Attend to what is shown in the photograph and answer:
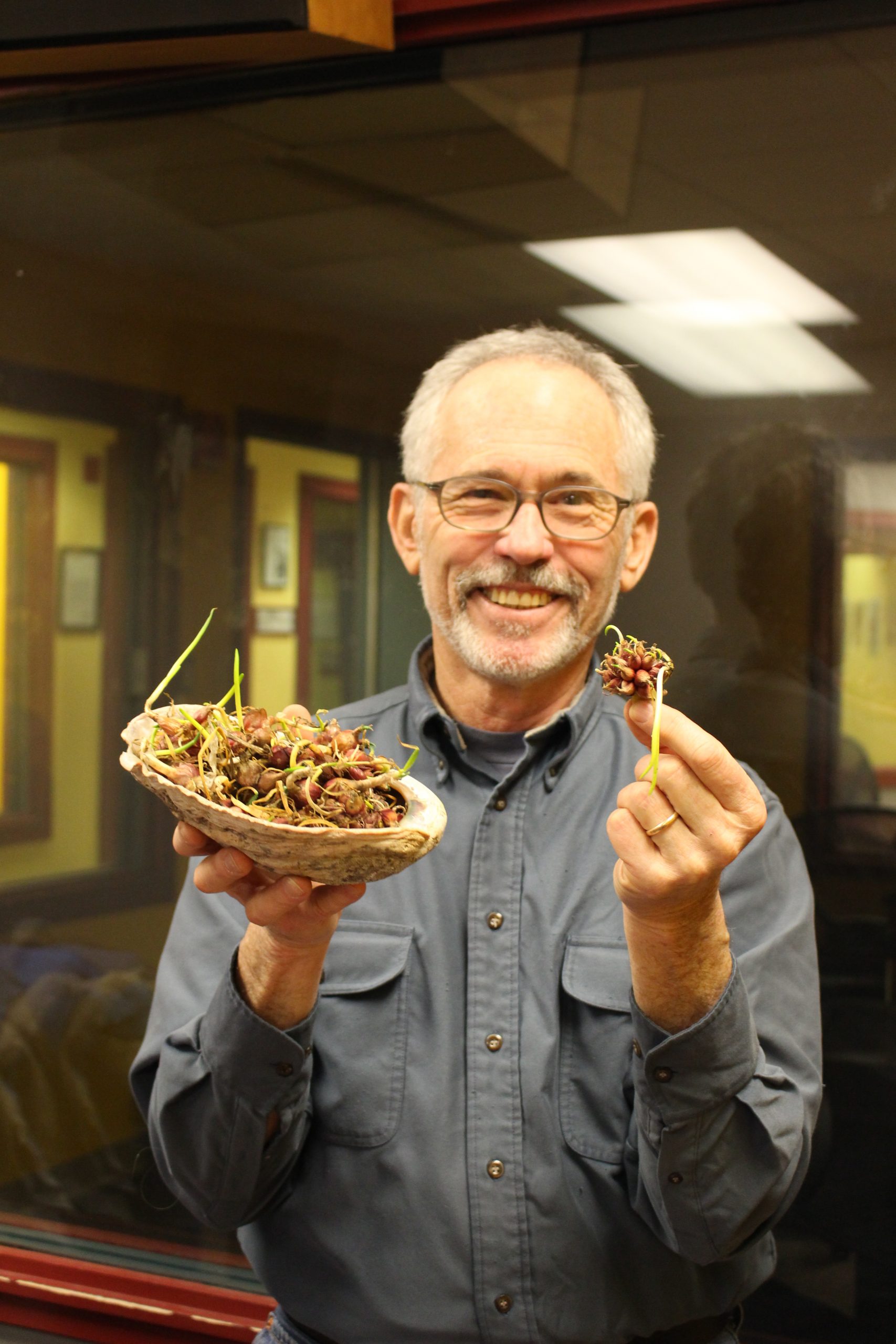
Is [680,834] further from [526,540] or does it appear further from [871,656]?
[871,656]

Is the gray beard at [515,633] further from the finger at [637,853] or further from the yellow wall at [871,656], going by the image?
the yellow wall at [871,656]

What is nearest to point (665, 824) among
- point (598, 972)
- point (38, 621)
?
point (598, 972)

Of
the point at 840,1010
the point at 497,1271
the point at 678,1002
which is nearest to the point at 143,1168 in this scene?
the point at 497,1271

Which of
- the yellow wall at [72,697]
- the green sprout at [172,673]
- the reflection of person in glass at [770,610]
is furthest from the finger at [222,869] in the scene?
the yellow wall at [72,697]

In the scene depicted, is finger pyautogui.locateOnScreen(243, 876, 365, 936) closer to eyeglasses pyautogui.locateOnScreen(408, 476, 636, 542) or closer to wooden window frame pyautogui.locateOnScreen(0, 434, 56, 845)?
eyeglasses pyautogui.locateOnScreen(408, 476, 636, 542)

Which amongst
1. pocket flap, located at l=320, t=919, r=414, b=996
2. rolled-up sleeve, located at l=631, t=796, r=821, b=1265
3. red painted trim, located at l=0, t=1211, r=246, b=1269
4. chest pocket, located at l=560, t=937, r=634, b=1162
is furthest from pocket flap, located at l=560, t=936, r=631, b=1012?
red painted trim, located at l=0, t=1211, r=246, b=1269

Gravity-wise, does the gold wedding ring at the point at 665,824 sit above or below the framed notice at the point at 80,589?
below

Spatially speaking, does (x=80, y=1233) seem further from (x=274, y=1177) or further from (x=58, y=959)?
(x=274, y=1177)
